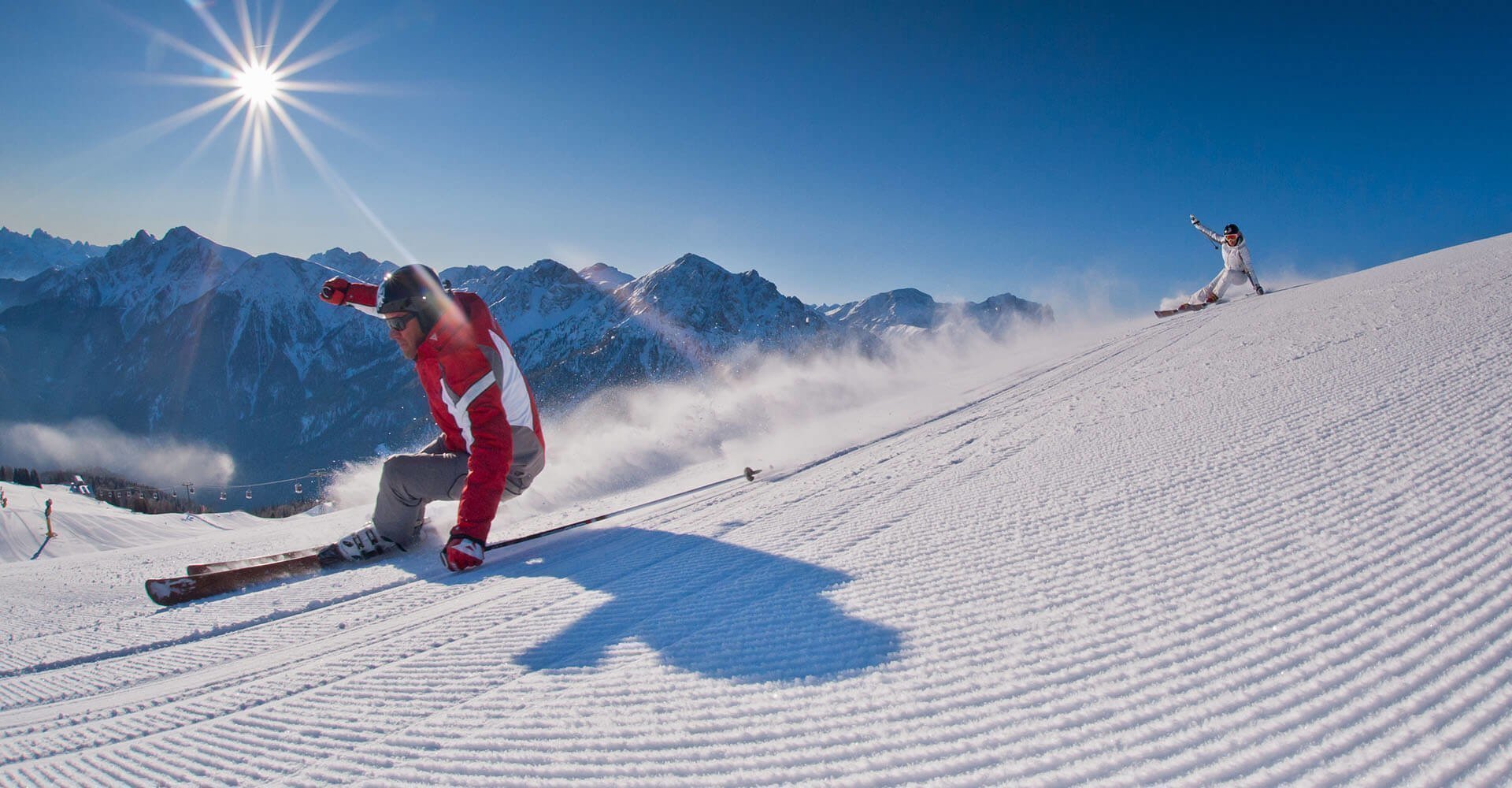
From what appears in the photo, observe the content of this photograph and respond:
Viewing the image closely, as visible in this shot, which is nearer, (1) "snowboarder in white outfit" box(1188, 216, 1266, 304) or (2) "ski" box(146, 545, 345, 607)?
(2) "ski" box(146, 545, 345, 607)

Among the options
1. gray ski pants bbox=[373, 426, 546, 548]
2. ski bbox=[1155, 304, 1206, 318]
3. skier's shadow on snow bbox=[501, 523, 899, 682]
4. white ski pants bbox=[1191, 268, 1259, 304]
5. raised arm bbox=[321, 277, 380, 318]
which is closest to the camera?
skier's shadow on snow bbox=[501, 523, 899, 682]

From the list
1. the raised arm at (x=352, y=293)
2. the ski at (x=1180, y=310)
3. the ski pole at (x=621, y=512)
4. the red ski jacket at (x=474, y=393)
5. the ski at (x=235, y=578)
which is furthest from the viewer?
the ski at (x=1180, y=310)

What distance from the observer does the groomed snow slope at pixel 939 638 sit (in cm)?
123

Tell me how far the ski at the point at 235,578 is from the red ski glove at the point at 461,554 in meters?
1.29

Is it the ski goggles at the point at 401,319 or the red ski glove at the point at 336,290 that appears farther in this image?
the red ski glove at the point at 336,290

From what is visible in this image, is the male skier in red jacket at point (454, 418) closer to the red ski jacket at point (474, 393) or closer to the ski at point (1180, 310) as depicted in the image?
the red ski jacket at point (474, 393)

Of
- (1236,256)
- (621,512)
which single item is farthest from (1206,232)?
(621,512)

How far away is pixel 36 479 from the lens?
2380 cm

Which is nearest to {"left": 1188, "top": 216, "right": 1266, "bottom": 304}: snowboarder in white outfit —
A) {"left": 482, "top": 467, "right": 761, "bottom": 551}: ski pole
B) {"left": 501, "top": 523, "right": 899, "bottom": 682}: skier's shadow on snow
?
{"left": 482, "top": 467, "right": 761, "bottom": 551}: ski pole

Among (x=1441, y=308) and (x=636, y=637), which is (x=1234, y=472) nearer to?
(x=636, y=637)

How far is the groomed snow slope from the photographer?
1227 millimetres

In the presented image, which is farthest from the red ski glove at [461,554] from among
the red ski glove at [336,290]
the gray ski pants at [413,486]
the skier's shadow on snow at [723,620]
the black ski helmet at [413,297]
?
the red ski glove at [336,290]

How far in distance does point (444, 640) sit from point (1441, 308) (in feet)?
25.2

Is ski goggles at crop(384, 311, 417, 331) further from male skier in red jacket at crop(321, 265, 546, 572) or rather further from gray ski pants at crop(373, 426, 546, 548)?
gray ski pants at crop(373, 426, 546, 548)
